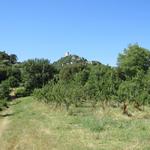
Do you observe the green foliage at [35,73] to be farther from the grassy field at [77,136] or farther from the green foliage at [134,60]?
the grassy field at [77,136]

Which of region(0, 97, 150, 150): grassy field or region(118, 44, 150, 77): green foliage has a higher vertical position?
region(118, 44, 150, 77): green foliage

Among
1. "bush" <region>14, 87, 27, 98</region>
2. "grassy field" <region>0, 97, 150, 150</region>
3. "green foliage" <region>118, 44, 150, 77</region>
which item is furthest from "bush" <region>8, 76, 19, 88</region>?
"grassy field" <region>0, 97, 150, 150</region>

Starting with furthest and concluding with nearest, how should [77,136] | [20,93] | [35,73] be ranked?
[35,73]
[20,93]
[77,136]

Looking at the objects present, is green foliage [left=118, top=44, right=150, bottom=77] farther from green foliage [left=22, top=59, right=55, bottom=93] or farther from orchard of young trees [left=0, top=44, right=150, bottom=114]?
green foliage [left=22, top=59, right=55, bottom=93]

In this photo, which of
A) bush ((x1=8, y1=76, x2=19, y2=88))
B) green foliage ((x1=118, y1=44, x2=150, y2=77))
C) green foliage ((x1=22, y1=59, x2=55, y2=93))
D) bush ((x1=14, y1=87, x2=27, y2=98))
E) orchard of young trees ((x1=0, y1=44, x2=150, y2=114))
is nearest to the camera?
orchard of young trees ((x1=0, y1=44, x2=150, y2=114))

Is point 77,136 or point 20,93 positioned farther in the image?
point 20,93

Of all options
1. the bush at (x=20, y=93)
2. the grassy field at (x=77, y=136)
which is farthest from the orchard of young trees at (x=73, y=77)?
the grassy field at (x=77, y=136)

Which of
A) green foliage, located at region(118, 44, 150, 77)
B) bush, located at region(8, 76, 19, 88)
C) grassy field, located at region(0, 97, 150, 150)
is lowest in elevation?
grassy field, located at region(0, 97, 150, 150)

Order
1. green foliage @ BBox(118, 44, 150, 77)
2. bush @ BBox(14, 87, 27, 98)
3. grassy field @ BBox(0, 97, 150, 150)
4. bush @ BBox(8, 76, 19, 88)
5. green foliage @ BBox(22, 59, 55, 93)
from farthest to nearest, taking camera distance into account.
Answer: green foliage @ BBox(118, 44, 150, 77), bush @ BBox(8, 76, 19, 88), green foliage @ BBox(22, 59, 55, 93), bush @ BBox(14, 87, 27, 98), grassy field @ BBox(0, 97, 150, 150)

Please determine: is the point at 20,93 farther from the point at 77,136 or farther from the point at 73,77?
the point at 77,136

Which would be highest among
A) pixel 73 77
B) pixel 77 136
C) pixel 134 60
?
pixel 134 60

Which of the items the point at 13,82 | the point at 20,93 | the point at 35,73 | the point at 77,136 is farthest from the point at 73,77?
the point at 77,136

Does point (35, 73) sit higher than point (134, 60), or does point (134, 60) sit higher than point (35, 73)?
point (134, 60)

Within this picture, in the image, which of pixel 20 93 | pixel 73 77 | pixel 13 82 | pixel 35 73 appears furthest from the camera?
pixel 13 82
